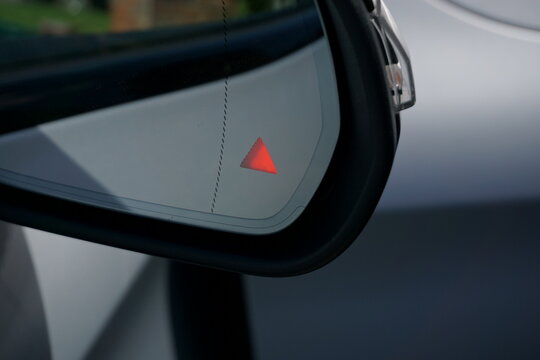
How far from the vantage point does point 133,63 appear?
6.22 ft

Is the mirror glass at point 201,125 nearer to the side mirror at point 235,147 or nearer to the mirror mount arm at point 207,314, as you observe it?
the side mirror at point 235,147

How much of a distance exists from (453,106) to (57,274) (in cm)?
92

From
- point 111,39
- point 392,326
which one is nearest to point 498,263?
point 392,326

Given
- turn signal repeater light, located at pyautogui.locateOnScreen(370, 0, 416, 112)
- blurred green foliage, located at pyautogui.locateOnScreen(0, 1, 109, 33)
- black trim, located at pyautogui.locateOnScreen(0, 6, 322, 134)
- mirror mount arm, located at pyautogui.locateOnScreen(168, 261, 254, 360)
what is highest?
turn signal repeater light, located at pyautogui.locateOnScreen(370, 0, 416, 112)

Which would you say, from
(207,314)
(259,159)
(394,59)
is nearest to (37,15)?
(207,314)

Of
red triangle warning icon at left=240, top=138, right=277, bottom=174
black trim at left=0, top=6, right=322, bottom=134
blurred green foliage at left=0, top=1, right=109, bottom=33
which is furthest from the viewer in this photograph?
blurred green foliage at left=0, top=1, right=109, bottom=33

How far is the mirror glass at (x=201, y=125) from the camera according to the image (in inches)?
55.7

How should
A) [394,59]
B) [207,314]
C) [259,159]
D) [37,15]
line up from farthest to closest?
[37,15] → [207,314] → [259,159] → [394,59]

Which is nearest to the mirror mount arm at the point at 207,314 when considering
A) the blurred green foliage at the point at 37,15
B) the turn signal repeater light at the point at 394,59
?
the turn signal repeater light at the point at 394,59

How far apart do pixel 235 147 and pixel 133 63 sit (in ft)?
1.92

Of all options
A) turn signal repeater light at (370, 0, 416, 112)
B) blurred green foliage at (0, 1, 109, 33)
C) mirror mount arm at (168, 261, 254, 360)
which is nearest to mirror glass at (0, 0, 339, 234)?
turn signal repeater light at (370, 0, 416, 112)

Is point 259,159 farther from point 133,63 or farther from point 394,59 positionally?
point 133,63

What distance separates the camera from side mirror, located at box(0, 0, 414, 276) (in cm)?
120

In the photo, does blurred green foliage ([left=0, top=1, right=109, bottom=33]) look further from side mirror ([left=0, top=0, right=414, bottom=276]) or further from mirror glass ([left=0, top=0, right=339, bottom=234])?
side mirror ([left=0, top=0, right=414, bottom=276])
